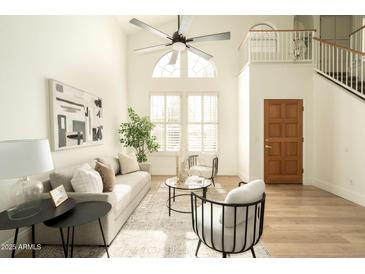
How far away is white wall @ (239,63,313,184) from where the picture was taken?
506cm

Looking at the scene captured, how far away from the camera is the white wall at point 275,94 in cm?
506

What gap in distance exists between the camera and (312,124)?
5.11 meters

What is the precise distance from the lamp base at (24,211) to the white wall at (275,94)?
4473 millimetres

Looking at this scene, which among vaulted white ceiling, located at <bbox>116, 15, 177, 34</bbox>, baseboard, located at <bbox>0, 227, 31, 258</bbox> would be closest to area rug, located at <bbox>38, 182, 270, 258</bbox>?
baseboard, located at <bbox>0, 227, 31, 258</bbox>

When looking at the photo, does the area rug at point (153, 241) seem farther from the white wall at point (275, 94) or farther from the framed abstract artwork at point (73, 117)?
the white wall at point (275, 94)

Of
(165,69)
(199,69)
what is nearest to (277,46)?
(199,69)

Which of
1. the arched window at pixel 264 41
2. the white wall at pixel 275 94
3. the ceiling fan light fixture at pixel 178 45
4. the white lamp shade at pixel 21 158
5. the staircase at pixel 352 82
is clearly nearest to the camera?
the white lamp shade at pixel 21 158

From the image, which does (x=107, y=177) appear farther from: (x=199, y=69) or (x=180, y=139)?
(x=199, y=69)

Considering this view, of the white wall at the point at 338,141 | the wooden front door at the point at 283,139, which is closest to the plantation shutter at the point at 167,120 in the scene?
the wooden front door at the point at 283,139

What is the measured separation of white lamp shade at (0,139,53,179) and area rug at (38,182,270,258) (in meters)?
1.18
